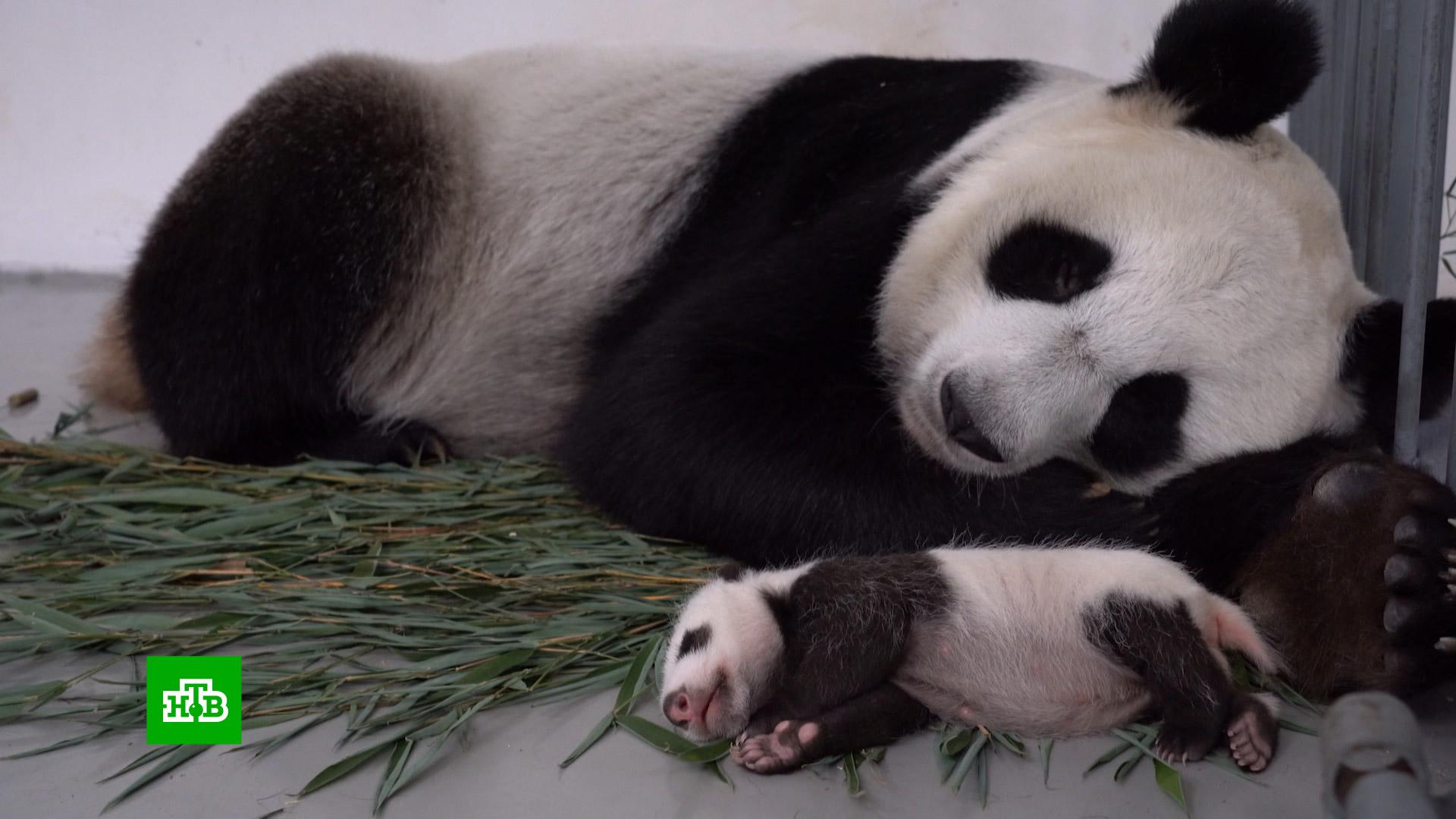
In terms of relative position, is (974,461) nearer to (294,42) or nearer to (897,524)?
(897,524)

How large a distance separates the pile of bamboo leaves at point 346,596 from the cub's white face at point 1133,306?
556 mm

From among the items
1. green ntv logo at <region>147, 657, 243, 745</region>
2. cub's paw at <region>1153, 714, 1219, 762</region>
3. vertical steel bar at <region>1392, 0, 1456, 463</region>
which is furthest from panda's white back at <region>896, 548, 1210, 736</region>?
green ntv logo at <region>147, 657, 243, 745</region>

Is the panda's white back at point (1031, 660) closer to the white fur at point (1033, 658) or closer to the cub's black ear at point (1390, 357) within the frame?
the white fur at point (1033, 658)

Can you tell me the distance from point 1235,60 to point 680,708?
1.49 metres

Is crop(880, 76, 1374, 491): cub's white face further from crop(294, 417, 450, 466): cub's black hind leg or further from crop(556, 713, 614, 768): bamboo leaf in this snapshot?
crop(294, 417, 450, 466): cub's black hind leg

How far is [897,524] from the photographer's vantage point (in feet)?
6.93

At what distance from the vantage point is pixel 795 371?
2.36 metres

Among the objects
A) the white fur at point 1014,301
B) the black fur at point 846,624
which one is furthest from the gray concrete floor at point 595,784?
the white fur at point 1014,301

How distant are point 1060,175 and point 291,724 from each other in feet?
5.34

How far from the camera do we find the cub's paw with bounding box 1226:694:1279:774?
1670mm

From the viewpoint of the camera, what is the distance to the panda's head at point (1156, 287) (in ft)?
6.73

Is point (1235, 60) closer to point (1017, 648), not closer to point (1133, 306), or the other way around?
point (1133, 306)

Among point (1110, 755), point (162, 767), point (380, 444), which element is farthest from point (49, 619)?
point (1110, 755)

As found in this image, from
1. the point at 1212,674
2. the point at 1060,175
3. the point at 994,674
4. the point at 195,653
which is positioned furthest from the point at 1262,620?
the point at 195,653
